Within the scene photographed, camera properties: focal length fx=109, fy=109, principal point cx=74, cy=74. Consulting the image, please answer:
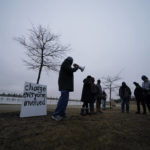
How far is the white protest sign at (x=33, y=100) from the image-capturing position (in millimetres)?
4000

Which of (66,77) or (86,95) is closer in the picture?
(66,77)

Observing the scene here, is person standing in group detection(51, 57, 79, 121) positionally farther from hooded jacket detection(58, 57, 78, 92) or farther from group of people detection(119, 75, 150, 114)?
group of people detection(119, 75, 150, 114)

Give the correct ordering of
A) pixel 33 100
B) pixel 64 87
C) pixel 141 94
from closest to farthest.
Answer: pixel 64 87, pixel 33 100, pixel 141 94

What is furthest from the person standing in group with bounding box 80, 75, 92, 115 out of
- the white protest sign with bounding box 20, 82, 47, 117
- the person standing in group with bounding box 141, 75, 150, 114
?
the person standing in group with bounding box 141, 75, 150, 114

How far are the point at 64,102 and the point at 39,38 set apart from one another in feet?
16.9

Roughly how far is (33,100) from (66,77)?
1850 mm

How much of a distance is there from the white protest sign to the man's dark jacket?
157 cm

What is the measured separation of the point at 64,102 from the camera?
3279 mm

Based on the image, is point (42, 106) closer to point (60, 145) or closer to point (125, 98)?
point (60, 145)

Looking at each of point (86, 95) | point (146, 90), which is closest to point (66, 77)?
point (86, 95)

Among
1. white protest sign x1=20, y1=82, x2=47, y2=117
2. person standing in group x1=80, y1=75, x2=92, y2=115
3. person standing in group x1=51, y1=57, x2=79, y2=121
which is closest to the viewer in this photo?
person standing in group x1=51, y1=57, x2=79, y2=121

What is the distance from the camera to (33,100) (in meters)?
4.28

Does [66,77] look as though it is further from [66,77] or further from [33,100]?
[33,100]

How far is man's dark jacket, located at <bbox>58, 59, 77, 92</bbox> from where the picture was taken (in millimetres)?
3340
